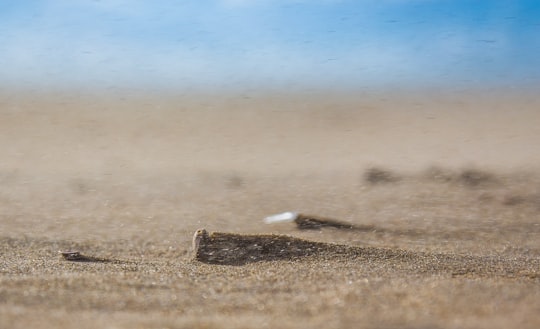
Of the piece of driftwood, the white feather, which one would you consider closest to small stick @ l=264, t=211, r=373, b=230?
the white feather

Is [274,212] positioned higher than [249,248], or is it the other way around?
[249,248]

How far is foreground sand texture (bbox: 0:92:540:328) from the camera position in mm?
1842

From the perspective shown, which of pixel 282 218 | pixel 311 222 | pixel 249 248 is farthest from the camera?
pixel 282 218

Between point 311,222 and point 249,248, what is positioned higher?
point 249,248

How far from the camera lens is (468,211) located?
5.08 meters

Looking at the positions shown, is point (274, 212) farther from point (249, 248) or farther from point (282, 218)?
point (249, 248)

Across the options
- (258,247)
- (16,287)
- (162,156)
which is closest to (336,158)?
(162,156)

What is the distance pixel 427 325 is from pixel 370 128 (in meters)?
8.26

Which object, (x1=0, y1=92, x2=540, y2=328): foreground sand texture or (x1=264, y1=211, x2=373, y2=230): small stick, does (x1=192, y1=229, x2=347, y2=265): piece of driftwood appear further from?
(x1=264, y1=211, x2=373, y2=230): small stick

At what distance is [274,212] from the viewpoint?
16.7 ft

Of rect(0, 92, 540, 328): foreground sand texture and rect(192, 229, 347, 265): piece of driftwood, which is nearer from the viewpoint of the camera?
rect(0, 92, 540, 328): foreground sand texture

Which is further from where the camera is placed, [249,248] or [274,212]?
[274,212]

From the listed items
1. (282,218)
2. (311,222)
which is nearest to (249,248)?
(311,222)

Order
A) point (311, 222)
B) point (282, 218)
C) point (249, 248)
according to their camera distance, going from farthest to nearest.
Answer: point (282, 218) → point (311, 222) → point (249, 248)
